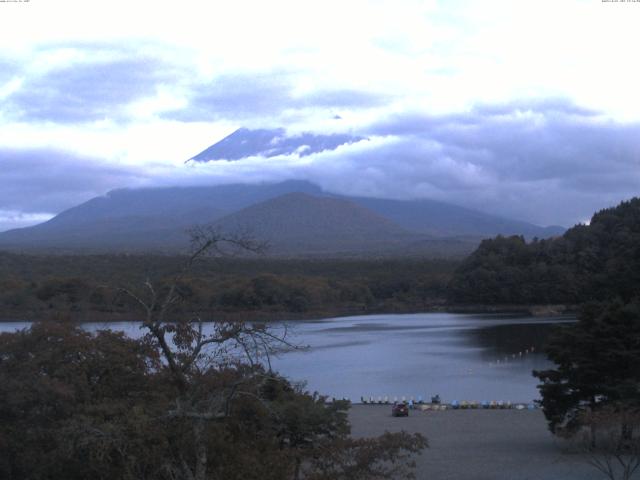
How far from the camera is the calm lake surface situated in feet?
93.1

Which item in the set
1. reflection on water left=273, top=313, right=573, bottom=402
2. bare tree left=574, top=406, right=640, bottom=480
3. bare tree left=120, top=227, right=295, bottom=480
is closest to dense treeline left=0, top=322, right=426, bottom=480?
bare tree left=120, top=227, right=295, bottom=480

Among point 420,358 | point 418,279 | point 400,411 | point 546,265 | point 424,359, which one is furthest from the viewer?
point 418,279

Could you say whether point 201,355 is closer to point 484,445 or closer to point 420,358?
point 484,445

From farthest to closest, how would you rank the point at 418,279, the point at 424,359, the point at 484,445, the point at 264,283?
the point at 418,279
the point at 264,283
the point at 424,359
the point at 484,445

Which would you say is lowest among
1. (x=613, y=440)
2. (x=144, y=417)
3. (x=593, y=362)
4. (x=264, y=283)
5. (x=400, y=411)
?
(x=400, y=411)

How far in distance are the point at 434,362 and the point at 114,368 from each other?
27.4 metres

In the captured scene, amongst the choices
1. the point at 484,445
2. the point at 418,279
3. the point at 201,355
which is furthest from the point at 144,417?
the point at 418,279

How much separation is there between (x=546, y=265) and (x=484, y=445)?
5148 cm

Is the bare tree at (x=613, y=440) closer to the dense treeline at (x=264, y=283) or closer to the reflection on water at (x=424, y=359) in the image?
the reflection on water at (x=424, y=359)

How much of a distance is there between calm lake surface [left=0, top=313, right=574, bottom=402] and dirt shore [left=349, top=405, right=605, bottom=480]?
3.42 meters

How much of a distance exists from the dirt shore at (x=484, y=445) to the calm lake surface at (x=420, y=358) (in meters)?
3.42

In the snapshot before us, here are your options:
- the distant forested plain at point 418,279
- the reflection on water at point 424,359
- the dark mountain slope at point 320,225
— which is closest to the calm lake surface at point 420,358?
the reflection on water at point 424,359

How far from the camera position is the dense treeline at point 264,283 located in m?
48.3

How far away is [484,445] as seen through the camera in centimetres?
1722
